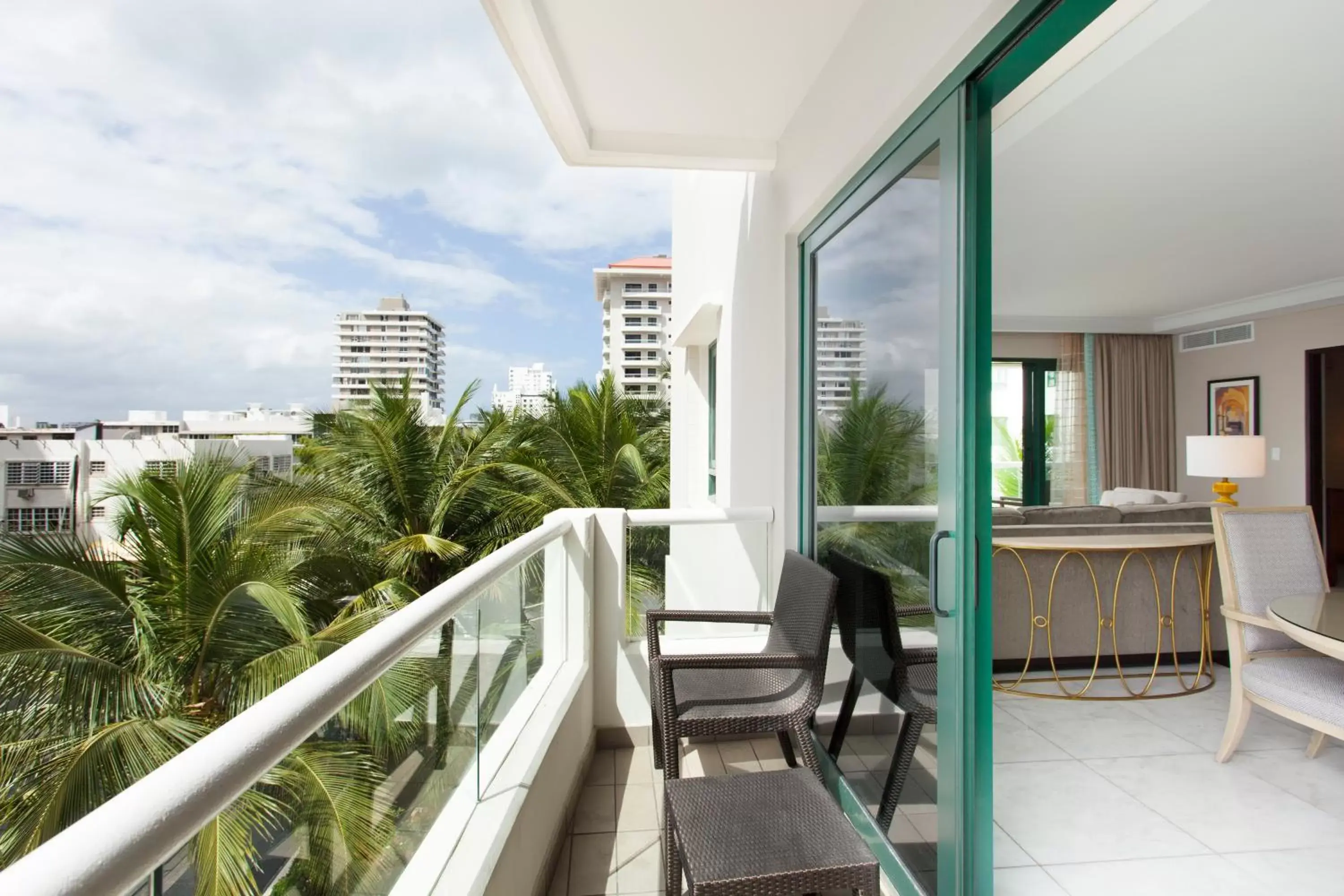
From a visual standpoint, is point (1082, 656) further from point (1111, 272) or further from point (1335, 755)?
point (1111, 272)

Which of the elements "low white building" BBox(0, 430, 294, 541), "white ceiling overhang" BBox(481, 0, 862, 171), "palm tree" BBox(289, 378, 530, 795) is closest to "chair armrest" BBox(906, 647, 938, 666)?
"white ceiling overhang" BBox(481, 0, 862, 171)

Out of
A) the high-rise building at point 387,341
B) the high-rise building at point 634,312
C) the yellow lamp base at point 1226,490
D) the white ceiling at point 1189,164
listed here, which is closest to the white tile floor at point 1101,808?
the yellow lamp base at point 1226,490

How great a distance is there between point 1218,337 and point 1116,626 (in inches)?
217

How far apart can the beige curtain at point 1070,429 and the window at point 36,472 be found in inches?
536

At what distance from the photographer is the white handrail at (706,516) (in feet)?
10.8

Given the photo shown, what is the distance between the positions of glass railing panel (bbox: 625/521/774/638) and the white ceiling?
2.17 meters

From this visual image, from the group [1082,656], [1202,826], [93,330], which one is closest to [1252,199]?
[1082,656]

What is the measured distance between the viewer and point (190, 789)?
65 cm

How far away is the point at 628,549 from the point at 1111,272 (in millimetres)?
5089

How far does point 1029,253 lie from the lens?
5.48m

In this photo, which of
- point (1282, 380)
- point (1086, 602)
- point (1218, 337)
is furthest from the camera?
point (1218, 337)

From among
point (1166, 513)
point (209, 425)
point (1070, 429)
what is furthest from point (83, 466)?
point (1070, 429)

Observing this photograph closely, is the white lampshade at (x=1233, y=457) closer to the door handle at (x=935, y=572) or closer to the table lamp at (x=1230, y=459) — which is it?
the table lamp at (x=1230, y=459)

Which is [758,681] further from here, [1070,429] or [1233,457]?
[1070,429]
